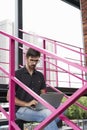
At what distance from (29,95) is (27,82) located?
0.54ft

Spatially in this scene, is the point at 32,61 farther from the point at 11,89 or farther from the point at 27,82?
the point at 11,89

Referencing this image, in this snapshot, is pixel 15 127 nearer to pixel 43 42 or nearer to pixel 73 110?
pixel 43 42

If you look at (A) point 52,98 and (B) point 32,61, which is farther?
(B) point 32,61

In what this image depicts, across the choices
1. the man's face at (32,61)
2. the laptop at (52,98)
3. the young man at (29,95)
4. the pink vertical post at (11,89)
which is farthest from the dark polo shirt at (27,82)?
the laptop at (52,98)

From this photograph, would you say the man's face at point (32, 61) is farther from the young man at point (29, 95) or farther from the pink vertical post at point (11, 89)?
the pink vertical post at point (11, 89)

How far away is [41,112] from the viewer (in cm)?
290

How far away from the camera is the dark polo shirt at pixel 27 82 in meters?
3.07

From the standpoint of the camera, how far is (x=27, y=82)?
320cm

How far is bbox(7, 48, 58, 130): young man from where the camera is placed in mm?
2943

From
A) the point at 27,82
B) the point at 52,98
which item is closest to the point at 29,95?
the point at 27,82

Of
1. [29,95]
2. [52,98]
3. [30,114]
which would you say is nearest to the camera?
[52,98]

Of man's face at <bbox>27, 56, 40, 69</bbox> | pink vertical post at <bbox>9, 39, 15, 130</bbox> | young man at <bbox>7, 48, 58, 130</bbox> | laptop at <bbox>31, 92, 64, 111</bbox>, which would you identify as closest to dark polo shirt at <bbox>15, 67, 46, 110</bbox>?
young man at <bbox>7, 48, 58, 130</bbox>

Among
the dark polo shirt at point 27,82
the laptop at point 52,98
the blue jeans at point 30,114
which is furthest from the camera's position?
the dark polo shirt at point 27,82

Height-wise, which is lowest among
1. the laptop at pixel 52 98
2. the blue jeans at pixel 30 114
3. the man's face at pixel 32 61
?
the blue jeans at pixel 30 114
